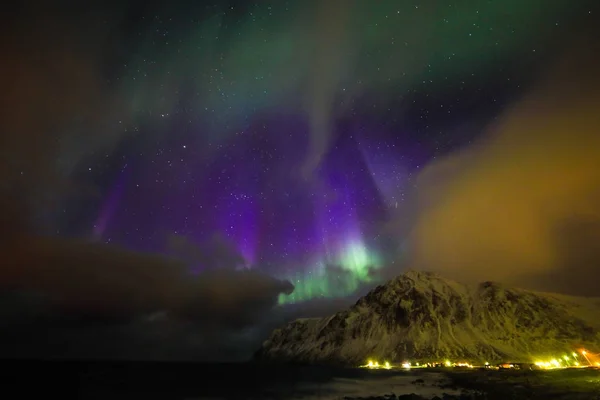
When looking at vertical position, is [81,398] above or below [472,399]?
above

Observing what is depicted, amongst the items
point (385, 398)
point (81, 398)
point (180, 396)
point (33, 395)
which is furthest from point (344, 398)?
point (33, 395)

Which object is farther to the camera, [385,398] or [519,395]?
[385,398]

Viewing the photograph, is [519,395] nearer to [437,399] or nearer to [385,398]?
[437,399]

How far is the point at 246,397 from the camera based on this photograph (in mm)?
106938

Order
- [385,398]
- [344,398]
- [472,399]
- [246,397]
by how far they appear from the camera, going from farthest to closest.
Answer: [246,397] < [344,398] < [385,398] < [472,399]

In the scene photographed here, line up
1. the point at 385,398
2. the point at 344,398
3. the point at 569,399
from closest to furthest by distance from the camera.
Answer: the point at 569,399, the point at 385,398, the point at 344,398

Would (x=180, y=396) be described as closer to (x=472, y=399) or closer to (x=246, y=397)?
(x=246, y=397)

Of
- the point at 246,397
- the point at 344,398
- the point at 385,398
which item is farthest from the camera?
the point at 246,397

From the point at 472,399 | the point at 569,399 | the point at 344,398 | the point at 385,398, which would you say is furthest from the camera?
the point at 344,398

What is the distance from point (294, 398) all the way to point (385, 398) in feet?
79.7

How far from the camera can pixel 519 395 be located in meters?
81.1

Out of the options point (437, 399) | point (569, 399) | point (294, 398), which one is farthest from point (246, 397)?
point (569, 399)

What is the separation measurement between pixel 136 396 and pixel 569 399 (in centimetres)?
10124

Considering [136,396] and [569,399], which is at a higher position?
[136,396]
